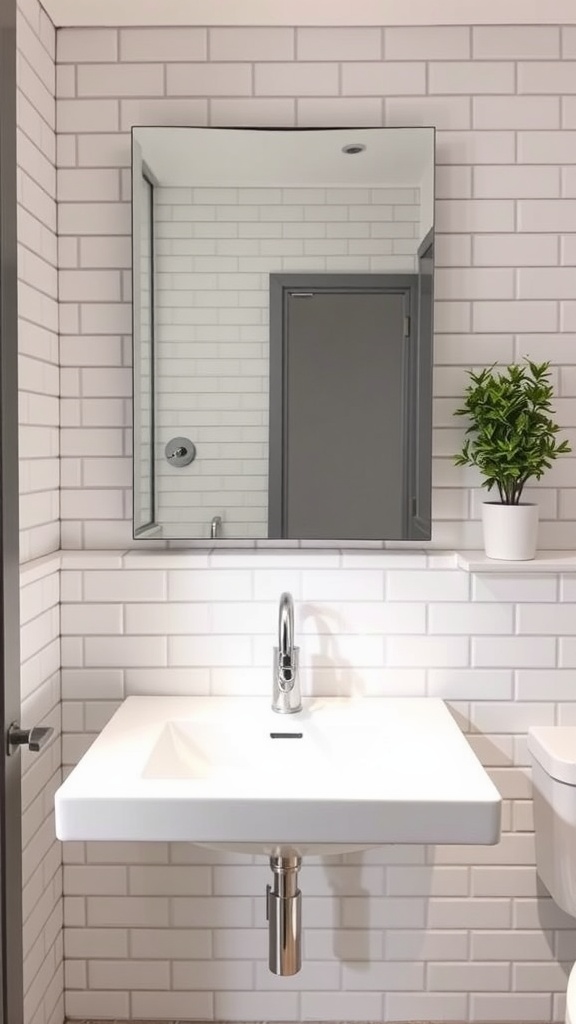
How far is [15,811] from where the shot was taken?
1396 mm

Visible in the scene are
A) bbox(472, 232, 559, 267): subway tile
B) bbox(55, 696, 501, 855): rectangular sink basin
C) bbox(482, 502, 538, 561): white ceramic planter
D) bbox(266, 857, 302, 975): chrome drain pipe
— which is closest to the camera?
bbox(55, 696, 501, 855): rectangular sink basin

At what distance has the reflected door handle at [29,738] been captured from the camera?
1.34 meters

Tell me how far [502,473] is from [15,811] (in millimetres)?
1097

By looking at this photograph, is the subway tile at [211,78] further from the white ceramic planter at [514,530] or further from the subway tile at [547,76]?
the white ceramic planter at [514,530]

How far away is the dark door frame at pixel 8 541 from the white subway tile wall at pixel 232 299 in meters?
0.45

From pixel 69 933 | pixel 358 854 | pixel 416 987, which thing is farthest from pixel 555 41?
pixel 69 933

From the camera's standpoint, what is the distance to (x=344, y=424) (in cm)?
180

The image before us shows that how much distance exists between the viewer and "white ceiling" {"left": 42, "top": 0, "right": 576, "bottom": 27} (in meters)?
1.69

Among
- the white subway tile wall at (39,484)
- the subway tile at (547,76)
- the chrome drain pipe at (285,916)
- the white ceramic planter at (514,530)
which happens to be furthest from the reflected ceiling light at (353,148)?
the chrome drain pipe at (285,916)

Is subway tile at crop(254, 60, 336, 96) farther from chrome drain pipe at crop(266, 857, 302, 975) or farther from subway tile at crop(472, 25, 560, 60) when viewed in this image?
chrome drain pipe at crop(266, 857, 302, 975)

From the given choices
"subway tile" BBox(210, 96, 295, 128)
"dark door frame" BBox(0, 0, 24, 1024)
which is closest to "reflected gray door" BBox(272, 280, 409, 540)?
"subway tile" BBox(210, 96, 295, 128)

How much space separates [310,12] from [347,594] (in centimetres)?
120

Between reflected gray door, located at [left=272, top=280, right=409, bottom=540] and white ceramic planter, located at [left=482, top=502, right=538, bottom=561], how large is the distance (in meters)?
0.20

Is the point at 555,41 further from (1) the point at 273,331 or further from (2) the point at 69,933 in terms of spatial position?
(2) the point at 69,933
